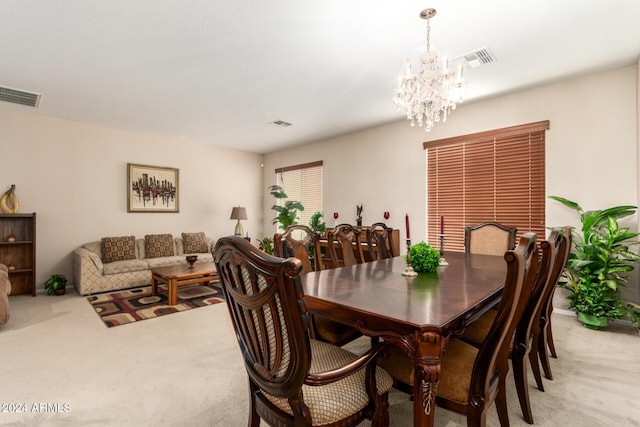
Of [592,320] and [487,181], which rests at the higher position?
[487,181]

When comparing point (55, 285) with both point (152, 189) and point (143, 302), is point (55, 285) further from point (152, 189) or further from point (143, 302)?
point (152, 189)

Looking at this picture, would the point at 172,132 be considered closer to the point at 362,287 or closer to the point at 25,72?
the point at 25,72

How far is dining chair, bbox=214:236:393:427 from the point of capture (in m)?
0.95

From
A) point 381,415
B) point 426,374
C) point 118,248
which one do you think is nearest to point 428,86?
point 426,374

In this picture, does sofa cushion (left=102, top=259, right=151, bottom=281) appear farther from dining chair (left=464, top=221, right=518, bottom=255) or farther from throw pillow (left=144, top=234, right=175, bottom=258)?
dining chair (left=464, top=221, right=518, bottom=255)

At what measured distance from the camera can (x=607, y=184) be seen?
3240 mm

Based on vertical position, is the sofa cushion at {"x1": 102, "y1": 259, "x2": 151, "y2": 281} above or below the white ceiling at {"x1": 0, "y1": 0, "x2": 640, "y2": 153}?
below

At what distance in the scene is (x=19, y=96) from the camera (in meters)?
3.84

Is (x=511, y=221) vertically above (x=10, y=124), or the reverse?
(x=10, y=124)

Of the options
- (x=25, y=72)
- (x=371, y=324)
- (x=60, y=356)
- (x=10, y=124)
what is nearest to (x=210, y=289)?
(x=60, y=356)

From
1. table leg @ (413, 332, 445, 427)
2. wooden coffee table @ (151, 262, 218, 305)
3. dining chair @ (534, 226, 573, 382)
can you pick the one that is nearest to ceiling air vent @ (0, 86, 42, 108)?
wooden coffee table @ (151, 262, 218, 305)

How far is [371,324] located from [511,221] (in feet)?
11.2

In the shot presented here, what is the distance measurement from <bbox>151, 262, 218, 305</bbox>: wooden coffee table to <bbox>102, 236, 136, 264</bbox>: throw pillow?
1052mm

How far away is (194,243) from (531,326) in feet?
17.8
